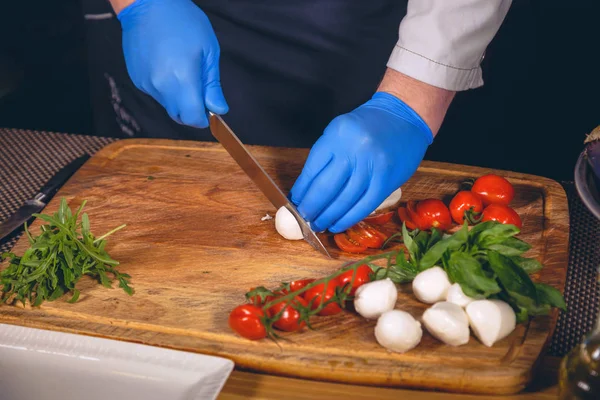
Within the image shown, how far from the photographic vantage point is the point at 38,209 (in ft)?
5.57

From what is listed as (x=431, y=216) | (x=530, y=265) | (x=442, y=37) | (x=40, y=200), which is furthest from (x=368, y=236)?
(x=40, y=200)

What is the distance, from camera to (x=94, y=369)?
121cm

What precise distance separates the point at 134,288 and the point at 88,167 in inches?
24.0

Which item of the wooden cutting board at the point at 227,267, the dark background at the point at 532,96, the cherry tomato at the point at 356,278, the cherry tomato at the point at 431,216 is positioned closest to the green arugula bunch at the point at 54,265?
the wooden cutting board at the point at 227,267

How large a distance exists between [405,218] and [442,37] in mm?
473

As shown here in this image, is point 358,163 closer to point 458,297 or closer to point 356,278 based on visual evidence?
point 356,278

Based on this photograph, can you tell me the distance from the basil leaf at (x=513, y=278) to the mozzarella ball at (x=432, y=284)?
0.11 m

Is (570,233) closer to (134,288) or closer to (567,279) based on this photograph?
(567,279)

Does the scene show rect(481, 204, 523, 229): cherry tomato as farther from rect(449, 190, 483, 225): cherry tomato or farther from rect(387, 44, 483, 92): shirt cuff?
rect(387, 44, 483, 92): shirt cuff

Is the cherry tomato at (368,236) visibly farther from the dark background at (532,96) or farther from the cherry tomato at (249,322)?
the dark background at (532,96)

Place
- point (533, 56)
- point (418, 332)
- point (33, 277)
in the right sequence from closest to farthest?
point (418, 332) → point (33, 277) → point (533, 56)

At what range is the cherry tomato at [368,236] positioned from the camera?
5.11 feet

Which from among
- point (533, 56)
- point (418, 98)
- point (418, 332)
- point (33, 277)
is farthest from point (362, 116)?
point (533, 56)

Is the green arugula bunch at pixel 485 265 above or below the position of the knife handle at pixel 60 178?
above
